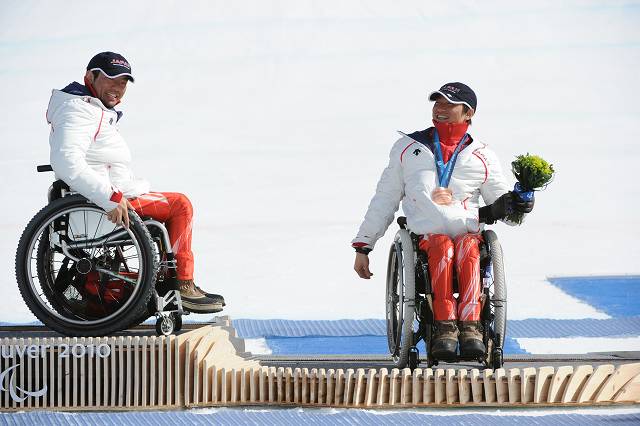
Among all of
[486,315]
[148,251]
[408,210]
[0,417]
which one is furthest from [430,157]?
[0,417]

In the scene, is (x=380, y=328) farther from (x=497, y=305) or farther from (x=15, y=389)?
(x=15, y=389)

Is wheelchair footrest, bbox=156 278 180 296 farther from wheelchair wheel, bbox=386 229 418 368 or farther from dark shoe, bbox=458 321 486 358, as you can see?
dark shoe, bbox=458 321 486 358

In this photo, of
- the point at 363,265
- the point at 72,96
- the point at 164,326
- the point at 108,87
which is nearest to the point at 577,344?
the point at 363,265

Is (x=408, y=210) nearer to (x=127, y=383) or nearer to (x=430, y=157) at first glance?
(x=430, y=157)

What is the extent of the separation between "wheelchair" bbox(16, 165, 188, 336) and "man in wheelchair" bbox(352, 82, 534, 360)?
86 centimetres

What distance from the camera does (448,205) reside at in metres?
5.32

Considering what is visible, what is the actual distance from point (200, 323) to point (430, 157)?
4.59 feet

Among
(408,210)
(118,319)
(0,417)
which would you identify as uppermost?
(408,210)

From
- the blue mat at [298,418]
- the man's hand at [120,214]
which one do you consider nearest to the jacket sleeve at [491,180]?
the blue mat at [298,418]

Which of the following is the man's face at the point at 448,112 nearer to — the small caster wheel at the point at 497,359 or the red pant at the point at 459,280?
the red pant at the point at 459,280

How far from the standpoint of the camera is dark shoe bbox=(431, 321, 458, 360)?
505 centimetres

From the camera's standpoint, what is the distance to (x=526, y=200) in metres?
5.23

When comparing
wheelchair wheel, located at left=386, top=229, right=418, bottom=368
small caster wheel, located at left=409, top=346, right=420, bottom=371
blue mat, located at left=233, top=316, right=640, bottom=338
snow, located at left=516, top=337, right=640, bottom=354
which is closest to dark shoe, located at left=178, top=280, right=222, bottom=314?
wheelchair wheel, located at left=386, top=229, right=418, bottom=368

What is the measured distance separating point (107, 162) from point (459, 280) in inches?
60.9
